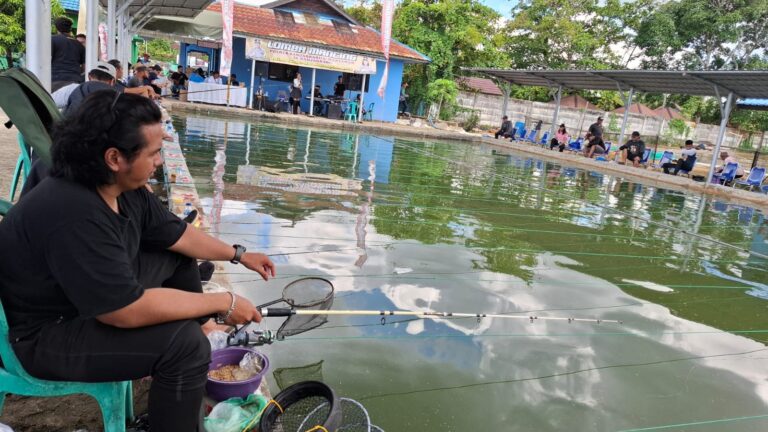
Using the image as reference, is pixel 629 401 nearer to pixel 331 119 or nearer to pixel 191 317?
pixel 191 317

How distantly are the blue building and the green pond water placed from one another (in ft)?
34.4

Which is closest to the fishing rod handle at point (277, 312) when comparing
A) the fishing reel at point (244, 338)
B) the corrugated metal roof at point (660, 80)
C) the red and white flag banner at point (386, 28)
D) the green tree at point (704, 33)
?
the fishing reel at point (244, 338)

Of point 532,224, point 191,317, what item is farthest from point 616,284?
point 191,317

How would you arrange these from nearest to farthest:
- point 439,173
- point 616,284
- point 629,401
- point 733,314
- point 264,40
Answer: point 629,401 < point 733,314 < point 616,284 < point 439,173 < point 264,40

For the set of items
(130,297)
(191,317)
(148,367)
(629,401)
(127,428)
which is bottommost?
(629,401)

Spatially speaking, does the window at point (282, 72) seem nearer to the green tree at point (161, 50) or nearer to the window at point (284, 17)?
the window at point (284, 17)

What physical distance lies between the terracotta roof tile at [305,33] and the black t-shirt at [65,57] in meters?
11.9

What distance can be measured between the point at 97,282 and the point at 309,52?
60.9 ft

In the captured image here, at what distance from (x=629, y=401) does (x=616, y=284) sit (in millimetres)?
2125

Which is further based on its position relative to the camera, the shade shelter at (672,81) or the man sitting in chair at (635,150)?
the man sitting in chair at (635,150)

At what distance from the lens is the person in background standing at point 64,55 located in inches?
247

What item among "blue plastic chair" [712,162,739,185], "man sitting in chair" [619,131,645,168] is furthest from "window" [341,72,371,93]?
"blue plastic chair" [712,162,739,185]

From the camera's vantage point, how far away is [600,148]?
55.8ft

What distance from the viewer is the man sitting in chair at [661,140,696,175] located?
47.6 feet
